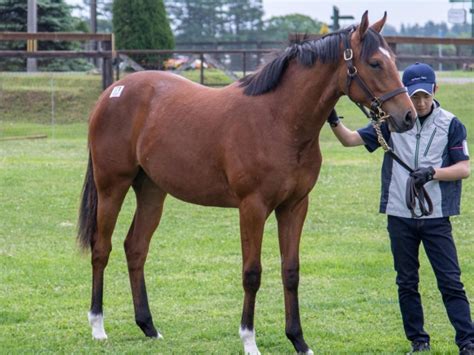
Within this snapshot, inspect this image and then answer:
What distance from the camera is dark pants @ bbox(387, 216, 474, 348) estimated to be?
18.8 ft

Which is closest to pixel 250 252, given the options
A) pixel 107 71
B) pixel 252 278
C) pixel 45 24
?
pixel 252 278

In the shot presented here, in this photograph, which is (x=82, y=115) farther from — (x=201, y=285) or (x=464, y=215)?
(x=201, y=285)

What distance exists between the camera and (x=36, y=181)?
14.6 m

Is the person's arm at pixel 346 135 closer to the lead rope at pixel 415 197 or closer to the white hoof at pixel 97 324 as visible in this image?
the lead rope at pixel 415 197

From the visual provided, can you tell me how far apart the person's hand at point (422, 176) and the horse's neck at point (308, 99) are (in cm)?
69

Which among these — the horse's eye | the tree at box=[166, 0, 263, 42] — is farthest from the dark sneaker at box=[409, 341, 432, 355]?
the tree at box=[166, 0, 263, 42]

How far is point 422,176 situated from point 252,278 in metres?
1.26

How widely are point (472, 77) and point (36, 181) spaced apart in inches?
639

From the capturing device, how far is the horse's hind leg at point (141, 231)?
681 centimetres

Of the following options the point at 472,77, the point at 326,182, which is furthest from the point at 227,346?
the point at 472,77

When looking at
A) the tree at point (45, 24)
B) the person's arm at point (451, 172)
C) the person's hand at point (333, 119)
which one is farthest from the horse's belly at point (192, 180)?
the tree at point (45, 24)

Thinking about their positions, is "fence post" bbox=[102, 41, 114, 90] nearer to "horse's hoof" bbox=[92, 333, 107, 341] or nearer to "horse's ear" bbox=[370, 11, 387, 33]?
"horse's hoof" bbox=[92, 333, 107, 341]

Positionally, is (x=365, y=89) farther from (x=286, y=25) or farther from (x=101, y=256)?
(x=286, y=25)

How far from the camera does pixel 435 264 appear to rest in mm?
5785
